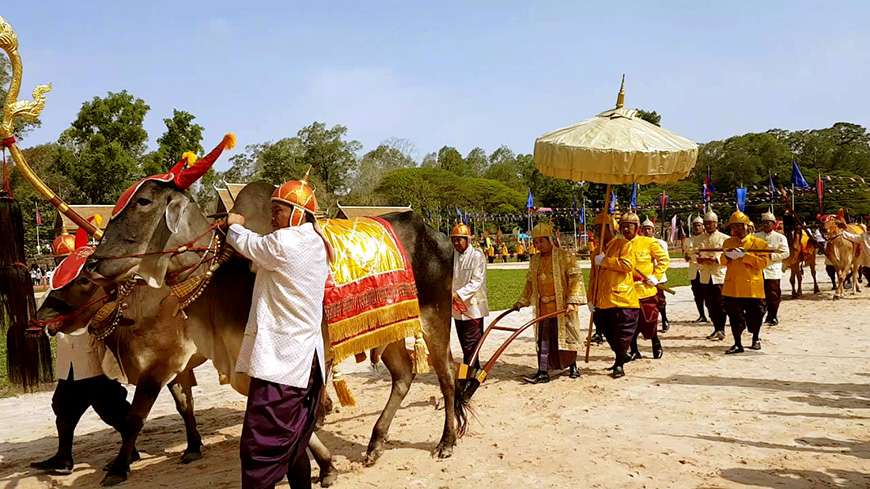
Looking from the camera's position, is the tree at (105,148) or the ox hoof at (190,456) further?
the tree at (105,148)

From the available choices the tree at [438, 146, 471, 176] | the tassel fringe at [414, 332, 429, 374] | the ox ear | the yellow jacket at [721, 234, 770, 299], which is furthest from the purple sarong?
the tree at [438, 146, 471, 176]

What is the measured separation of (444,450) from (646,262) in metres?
4.74

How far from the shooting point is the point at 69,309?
486cm

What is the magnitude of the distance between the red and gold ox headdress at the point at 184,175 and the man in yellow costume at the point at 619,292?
556 centimetres

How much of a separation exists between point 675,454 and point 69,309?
16.4 feet

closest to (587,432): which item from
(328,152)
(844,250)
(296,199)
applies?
(296,199)

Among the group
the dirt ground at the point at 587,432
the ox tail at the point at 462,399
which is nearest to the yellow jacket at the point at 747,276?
the dirt ground at the point at 587,432

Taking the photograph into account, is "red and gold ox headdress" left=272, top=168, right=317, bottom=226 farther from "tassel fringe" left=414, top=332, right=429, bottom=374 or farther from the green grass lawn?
the green grass lawn

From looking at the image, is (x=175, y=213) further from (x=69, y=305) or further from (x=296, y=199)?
(x=69, y=305)

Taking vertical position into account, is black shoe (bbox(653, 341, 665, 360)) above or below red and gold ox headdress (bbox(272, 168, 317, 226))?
below

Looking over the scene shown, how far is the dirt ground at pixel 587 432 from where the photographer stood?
16.3 ft

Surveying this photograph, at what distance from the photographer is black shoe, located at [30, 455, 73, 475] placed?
17.5 ft

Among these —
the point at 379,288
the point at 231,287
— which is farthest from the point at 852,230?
the point at 231,287

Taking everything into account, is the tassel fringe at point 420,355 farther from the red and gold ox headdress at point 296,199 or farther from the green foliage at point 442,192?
the green foliage at point 442,192
